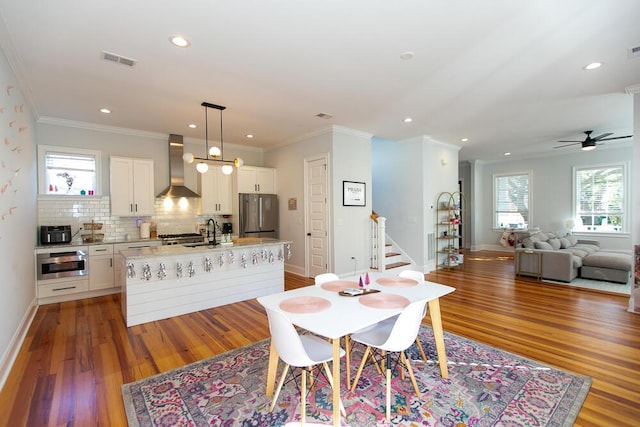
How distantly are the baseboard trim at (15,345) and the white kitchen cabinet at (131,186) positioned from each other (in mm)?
1911

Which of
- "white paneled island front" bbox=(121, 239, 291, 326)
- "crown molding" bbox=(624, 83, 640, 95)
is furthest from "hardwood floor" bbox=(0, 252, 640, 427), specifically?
"crown molding" bbox=(624, 83, 640, 95)

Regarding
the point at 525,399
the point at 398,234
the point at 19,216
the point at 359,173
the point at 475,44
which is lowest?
the point at 525,399

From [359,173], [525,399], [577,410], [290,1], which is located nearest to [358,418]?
[525,399]

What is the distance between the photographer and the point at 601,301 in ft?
14.5

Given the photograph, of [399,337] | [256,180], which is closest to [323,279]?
[399,337]

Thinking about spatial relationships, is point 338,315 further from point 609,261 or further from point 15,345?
point 609,261

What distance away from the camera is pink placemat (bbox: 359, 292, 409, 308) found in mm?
2137

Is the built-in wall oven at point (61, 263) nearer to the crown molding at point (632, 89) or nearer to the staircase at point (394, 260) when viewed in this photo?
the staircase at point (394, 260)

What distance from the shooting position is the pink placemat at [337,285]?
8.46 ft

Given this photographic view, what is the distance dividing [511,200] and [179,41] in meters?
9.84

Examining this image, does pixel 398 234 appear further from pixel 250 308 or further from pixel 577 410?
pixel 577 410

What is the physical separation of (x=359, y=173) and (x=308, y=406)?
4.44 metres

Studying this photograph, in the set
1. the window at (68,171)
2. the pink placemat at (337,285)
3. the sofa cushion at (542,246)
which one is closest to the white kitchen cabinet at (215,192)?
the window at (68,171)

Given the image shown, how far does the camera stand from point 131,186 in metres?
5.32
